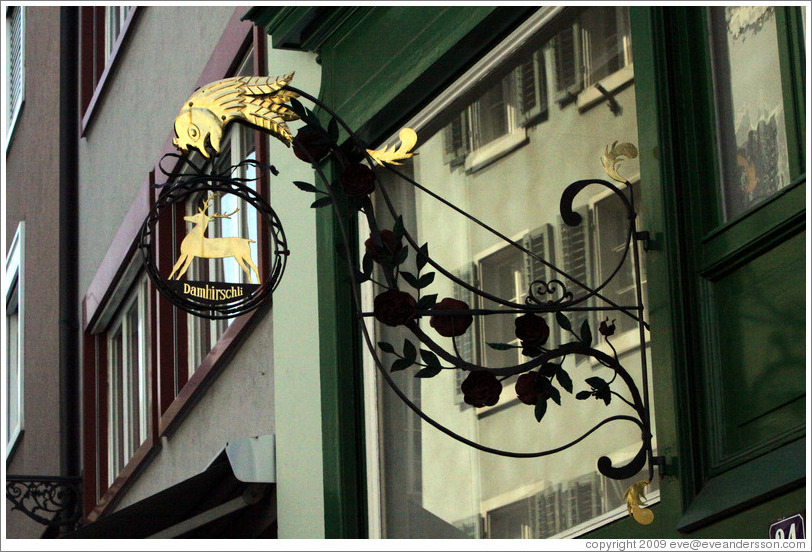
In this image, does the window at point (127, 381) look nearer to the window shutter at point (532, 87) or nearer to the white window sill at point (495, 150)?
the white window sill at point (495, 150)

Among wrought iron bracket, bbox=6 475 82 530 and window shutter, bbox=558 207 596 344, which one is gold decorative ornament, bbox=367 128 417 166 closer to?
window shutter, bbox=558 207 596 344

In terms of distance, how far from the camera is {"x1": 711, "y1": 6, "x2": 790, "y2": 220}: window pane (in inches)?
180

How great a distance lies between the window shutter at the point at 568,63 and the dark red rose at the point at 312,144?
145 cm

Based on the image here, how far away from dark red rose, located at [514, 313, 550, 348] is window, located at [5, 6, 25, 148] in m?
12.8

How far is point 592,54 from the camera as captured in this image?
548 cm

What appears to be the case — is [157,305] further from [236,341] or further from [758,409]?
[758,409]

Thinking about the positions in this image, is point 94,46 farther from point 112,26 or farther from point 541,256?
point 541,256

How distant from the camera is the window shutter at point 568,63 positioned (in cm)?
557

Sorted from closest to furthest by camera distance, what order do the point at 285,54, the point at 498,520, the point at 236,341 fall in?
the point at 498,520, the point at 285,54, the point at 236,341

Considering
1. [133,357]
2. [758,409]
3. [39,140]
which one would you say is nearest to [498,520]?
[758,409]

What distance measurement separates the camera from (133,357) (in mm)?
11625

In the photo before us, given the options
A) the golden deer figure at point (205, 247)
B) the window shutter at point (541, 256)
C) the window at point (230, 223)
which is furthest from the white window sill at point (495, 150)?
the window at point (230, 223)

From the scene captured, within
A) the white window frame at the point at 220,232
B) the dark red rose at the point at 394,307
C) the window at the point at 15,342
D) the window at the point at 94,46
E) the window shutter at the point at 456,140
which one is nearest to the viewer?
the dark red rose at the point at 394,307

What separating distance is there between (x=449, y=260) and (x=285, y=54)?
1.96 meters
